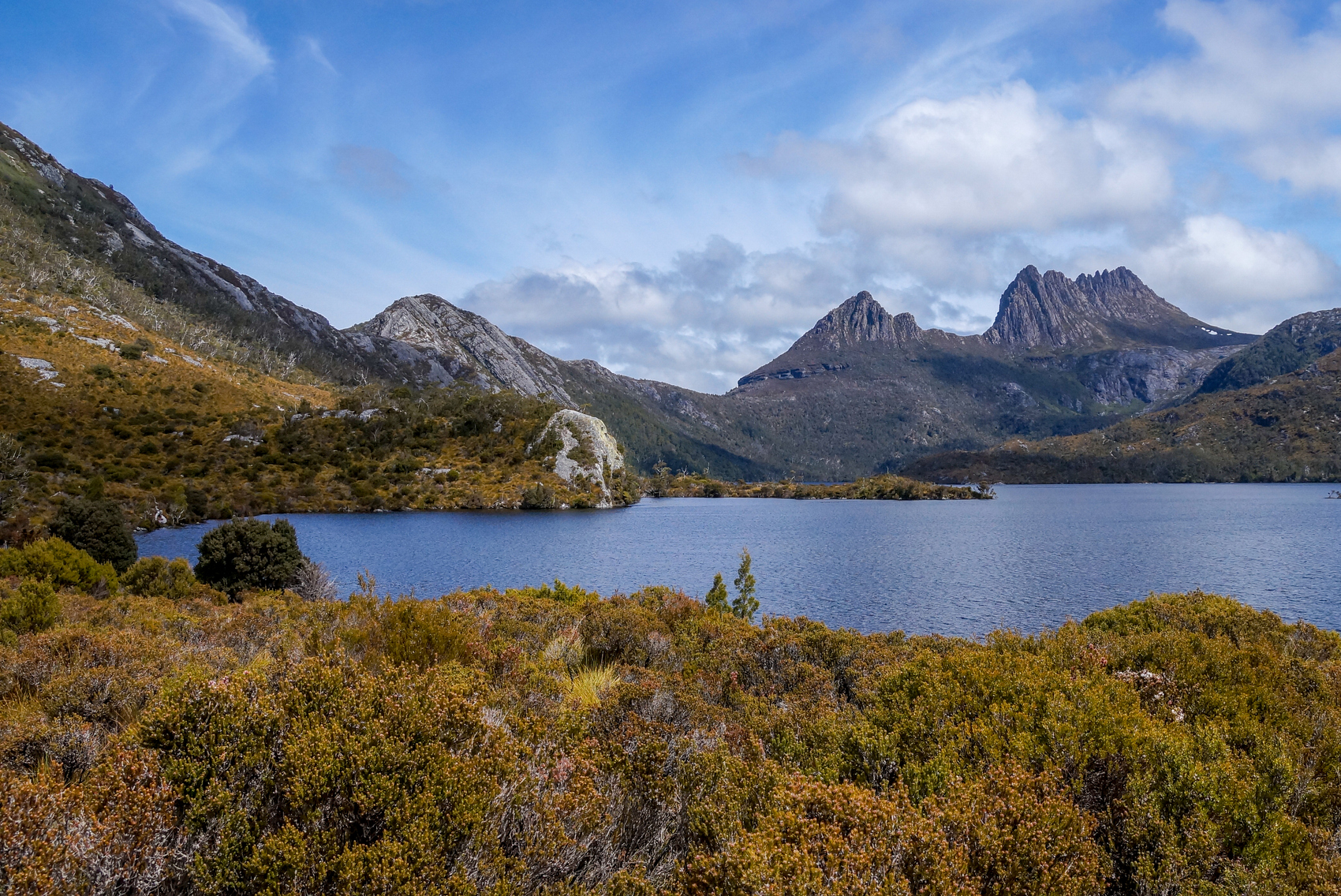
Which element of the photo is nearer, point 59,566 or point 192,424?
point 59,566

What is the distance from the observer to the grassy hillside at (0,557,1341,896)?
419cm

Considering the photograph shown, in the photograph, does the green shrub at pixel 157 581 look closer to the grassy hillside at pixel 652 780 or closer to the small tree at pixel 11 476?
the grassy hillside at pixel 652 780

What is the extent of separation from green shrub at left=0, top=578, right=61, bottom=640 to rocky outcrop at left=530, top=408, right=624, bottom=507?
93.7 meters

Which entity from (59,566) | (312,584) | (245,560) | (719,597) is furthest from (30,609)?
(719,597)

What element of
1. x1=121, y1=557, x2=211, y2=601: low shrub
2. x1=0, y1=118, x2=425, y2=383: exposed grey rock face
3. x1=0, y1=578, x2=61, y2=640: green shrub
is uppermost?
x1=0, y1=118, x2=425, y2=383: exposed grey rock face

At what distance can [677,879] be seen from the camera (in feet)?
16.2

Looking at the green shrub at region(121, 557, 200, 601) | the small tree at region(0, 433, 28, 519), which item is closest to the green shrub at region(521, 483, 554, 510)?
the small tree at region(0, 433, 28, 519)

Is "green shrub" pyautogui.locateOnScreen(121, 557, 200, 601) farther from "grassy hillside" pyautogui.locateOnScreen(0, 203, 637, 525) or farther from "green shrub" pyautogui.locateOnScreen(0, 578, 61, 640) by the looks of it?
"grassy hillside" pyautogui.locateOnScreen(0, 203, 637, 525)

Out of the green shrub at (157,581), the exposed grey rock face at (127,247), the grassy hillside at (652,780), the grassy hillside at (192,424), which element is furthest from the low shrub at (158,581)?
the exposed grey rock face at (127,247)

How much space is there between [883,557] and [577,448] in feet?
228

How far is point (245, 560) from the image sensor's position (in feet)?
84.8

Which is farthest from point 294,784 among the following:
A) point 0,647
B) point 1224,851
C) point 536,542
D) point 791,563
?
point 536,542

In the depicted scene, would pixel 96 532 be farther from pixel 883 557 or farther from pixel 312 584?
pixel 883 557

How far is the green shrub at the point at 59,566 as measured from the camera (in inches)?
811
